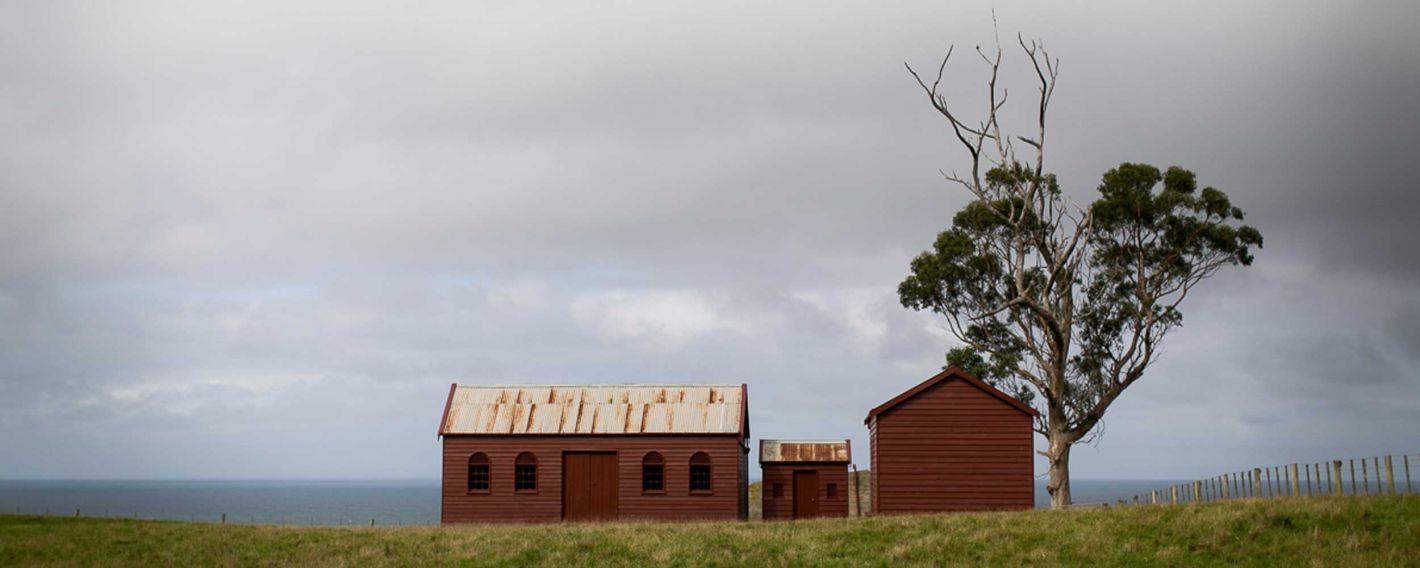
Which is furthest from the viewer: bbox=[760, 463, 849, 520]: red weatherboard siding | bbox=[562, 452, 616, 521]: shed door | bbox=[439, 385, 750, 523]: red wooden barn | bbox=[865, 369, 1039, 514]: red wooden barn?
bbox=[760, 463, 849, 520]: red weatherboard siding

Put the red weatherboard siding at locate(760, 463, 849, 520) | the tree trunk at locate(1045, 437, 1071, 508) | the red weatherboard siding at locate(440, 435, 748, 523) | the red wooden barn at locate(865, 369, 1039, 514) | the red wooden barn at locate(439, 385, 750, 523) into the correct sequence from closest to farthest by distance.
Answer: the red wooden barn at locate(865, 369, 1039, 514)
the red weatherboard siding at locate(440, 435, 748, 523)
the red wooden barn at locate(439, 385, 750, 523)
the red weatherboard siding at locate(760, 463, 849, 520)
the tree trunk at locate(1045, 437, 1071, 508)

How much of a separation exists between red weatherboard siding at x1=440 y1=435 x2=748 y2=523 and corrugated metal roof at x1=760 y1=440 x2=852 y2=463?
1.76 metres

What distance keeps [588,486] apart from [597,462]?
873 millimetres

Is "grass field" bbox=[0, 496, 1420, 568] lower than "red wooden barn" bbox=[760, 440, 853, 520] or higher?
lower

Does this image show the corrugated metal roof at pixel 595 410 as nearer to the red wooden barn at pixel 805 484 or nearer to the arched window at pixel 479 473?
the arched window at pixel 479 473

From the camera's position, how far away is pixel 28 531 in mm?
38188

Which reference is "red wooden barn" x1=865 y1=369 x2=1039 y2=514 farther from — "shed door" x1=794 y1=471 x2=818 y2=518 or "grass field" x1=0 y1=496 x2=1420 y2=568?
"grass field" x1=0 y1=496 x2=1420 y2=568

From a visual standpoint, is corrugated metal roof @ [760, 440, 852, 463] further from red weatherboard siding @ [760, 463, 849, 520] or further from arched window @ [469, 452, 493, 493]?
arched window @ [469, 452, 493, 493]

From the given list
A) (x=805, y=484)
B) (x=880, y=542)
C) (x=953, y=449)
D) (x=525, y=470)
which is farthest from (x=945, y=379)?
(x=525, y=470)

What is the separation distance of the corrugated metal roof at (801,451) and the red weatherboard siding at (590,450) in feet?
5.77

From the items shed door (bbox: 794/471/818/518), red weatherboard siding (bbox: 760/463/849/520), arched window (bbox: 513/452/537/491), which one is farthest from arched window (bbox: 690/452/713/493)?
arched window (bbox: 513/452/537/491)

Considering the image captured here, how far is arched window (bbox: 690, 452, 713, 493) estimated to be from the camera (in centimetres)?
4481

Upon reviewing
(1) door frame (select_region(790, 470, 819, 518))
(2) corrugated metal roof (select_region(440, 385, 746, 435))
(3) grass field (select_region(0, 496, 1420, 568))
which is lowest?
(3) grass field (select_region(0, 496, 1420, 568))

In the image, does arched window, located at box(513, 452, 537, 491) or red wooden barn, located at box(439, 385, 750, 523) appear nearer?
red wooden barn, located at box(439, 385, 750, 523)
